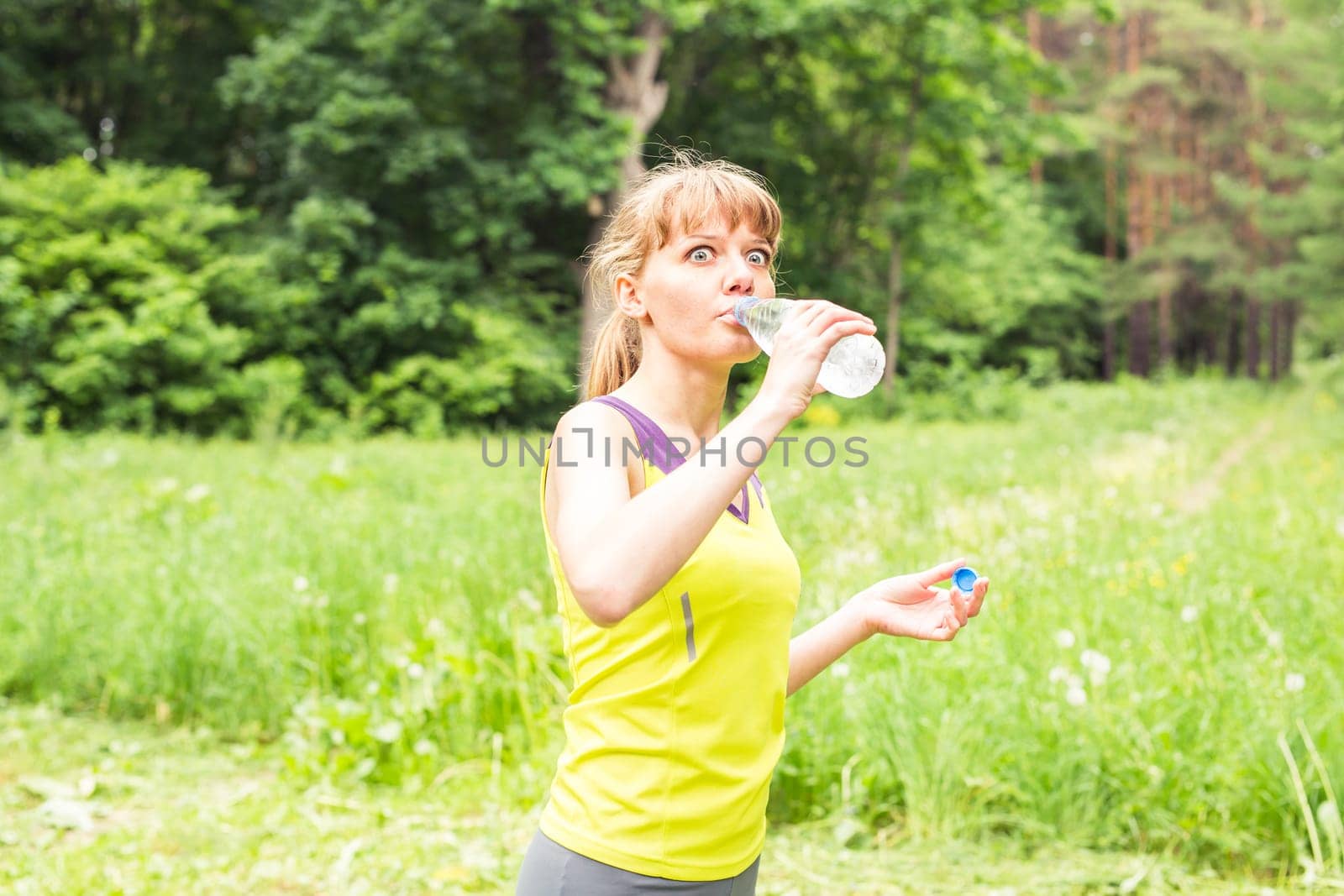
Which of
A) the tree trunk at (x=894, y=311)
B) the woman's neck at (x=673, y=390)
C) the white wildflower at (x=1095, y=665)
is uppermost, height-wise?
the tree trunk at (x=894, y=311)

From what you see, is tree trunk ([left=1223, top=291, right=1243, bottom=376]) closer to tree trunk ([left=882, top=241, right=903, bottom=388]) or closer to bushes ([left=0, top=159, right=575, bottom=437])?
tree trunk ([left=882, top=241, right=903, bottom=388])

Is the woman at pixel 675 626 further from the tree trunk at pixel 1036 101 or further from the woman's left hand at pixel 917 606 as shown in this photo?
the tree trunk at pixel 1036 101

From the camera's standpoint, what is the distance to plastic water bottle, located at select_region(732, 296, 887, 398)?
1.30 meters

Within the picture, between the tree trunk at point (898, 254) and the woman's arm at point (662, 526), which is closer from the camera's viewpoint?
the woman's arm at point (662, 526)

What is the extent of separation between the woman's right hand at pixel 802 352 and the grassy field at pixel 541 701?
2.37m

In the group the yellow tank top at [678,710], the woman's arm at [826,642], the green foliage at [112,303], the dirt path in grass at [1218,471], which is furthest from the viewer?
the green foliage at [112,303]

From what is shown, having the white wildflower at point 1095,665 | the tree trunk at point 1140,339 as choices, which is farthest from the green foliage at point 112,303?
the tree trunk at point 1140,339

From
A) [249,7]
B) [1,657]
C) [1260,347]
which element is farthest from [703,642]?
[1260,347]

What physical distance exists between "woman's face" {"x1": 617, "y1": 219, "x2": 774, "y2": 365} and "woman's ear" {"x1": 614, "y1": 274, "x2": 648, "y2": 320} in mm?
26

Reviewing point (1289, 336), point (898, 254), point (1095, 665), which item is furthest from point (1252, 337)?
point (1095, 665)

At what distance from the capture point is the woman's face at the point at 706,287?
1.41 metres

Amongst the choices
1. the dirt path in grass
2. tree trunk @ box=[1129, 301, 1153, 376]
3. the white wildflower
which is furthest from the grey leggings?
tree trunk @ box=[1129, 301, 1153, 376]

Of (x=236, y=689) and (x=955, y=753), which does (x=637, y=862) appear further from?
(x=236, y=689)

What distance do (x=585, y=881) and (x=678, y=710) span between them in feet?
0.79
